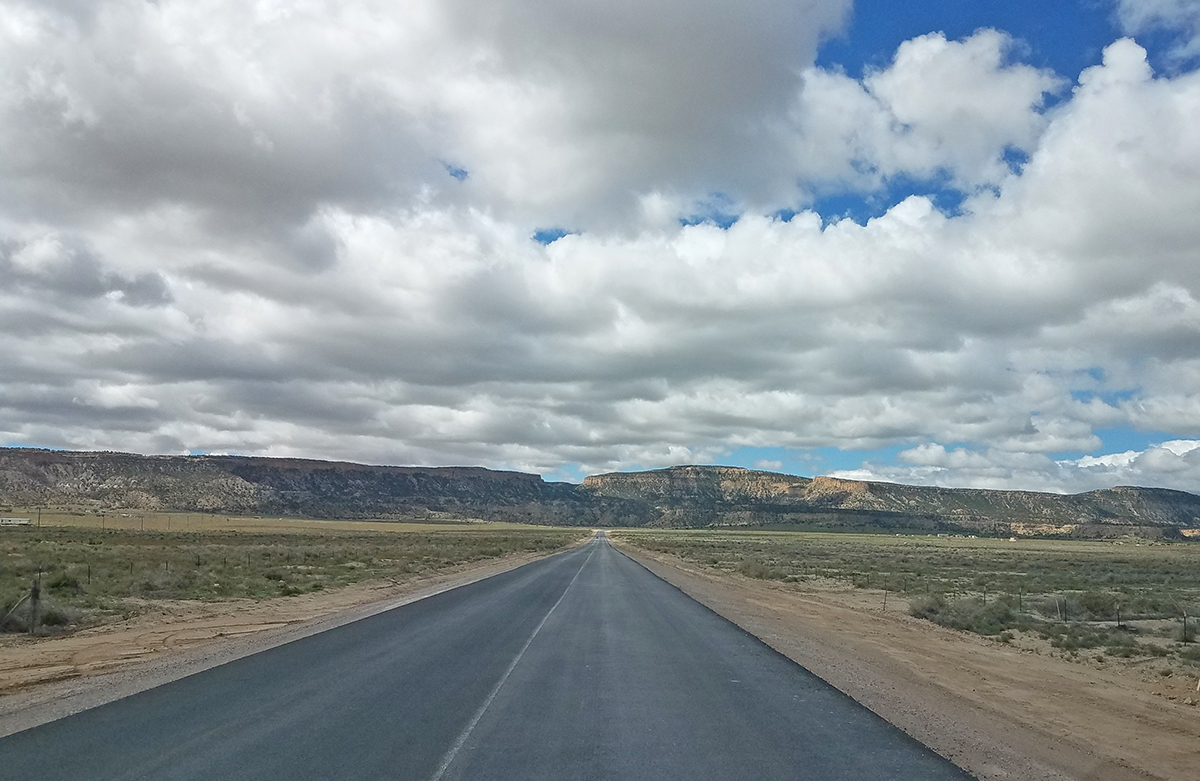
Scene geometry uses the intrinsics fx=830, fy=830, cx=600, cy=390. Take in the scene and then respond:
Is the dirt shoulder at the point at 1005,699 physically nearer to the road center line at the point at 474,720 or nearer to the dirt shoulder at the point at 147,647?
the road center line at the point at 474,720

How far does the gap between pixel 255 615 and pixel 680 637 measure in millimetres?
11054

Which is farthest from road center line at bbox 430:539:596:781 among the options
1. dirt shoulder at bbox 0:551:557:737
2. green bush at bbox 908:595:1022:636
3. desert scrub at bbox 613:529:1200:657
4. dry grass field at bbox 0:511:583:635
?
desert scrub at bbox 613:529:1200:657

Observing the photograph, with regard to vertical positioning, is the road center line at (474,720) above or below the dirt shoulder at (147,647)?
above

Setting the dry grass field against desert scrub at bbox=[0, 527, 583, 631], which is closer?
the dry grass field

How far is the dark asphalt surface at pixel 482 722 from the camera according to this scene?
712 centimetres

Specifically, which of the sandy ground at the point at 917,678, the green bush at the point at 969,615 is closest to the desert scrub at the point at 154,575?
the sandy ground at the point at 917,678

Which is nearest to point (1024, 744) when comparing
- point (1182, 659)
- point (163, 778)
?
point (163, 778)

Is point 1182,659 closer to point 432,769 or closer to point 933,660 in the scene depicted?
point 933,660

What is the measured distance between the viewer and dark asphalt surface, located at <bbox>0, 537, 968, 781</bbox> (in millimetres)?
7117

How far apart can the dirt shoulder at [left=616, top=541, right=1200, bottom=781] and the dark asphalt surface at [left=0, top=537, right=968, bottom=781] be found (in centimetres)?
69

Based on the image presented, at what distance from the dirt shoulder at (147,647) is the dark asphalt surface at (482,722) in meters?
0.69

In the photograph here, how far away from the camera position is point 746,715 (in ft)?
31.6

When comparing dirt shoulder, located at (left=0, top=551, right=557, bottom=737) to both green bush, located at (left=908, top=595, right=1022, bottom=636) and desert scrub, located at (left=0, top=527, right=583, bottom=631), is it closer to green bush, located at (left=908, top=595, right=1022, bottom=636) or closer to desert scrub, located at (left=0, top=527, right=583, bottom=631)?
desert scrub, located at (left=0, top=527, right=583, bottom=631)

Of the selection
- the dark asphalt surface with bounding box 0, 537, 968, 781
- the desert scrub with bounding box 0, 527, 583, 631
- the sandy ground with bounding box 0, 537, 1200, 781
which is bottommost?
the desert scrub with bounding box 0, 527, 583, 631
